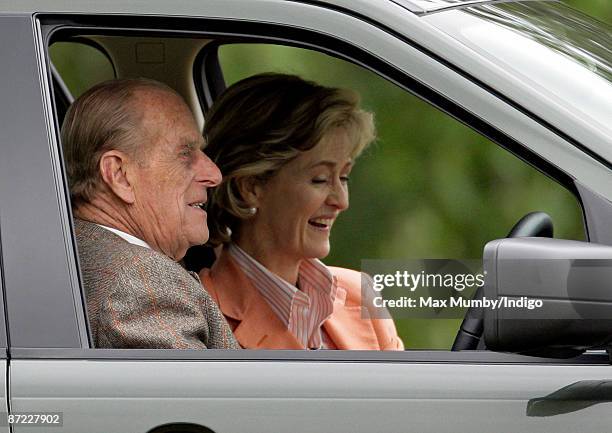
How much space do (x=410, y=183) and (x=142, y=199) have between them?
1.06 metres

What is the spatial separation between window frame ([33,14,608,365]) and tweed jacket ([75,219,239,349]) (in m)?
0.11

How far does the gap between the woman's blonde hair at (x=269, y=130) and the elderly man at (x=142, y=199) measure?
1.15 feet

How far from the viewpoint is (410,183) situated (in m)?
4.07

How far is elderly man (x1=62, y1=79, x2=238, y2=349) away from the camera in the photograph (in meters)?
2.96

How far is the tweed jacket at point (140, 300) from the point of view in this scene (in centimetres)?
286

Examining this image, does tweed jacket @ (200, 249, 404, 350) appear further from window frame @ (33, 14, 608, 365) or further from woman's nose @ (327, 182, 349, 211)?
window frame @ (33, 14, 608, 365)

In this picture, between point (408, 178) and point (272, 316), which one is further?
point (408, 178)

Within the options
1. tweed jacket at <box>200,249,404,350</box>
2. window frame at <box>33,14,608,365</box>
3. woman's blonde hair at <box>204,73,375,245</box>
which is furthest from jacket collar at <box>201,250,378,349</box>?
window frame at <box>33,14,608,365</box>

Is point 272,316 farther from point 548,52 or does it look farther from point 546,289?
point 546,289

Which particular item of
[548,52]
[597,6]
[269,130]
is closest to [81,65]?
[269,130]

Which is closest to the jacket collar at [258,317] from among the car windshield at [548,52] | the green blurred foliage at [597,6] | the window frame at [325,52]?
the window frame at [325,52]

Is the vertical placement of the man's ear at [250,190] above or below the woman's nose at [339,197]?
above

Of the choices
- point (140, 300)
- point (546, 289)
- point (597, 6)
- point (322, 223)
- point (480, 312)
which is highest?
point (597, 6)

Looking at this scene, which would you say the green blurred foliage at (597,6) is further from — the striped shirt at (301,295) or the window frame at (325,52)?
the window frame at (325,52)
